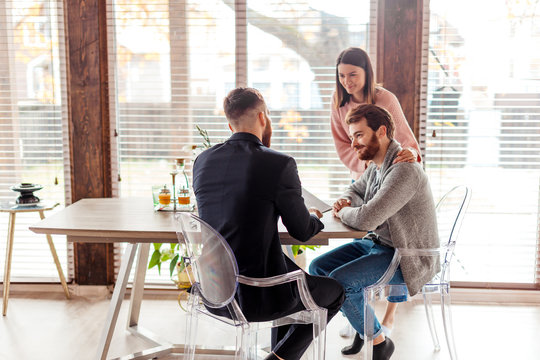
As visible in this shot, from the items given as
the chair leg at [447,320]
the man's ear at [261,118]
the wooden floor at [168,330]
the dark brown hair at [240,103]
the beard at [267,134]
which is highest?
the dark brown hair at [240,103]

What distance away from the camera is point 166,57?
3.31m

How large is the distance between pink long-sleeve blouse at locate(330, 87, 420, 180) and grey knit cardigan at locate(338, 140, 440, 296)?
47cm

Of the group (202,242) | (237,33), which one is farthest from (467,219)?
(202,242)

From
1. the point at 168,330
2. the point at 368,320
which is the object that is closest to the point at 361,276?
the point at 368,320

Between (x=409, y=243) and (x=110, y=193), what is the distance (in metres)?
1.95

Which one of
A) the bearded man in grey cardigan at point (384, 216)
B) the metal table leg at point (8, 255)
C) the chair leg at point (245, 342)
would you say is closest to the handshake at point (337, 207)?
the bearded man in grey cardigan at point (384, 216)

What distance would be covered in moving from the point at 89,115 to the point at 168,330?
4.46 feet

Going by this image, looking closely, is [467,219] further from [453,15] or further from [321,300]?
[321,300]

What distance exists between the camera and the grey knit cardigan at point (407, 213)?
2.16 m

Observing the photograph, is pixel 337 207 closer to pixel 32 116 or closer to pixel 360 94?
pixel 360 94

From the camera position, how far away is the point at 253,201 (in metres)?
1.83

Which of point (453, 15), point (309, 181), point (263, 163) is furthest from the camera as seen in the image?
point (309, 181)

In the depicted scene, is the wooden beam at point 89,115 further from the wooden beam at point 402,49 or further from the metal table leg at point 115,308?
the wooden beam at point 402,49

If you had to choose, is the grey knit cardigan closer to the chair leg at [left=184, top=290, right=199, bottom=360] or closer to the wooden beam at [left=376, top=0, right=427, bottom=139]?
the chair leg at [left=184, top=290, right=199, bottom=360]
